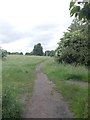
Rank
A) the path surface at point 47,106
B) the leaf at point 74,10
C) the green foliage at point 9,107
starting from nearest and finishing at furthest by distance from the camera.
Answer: the leaf at point 74,10 < the green foliage at point 9,107 < the path surface at point 47,106

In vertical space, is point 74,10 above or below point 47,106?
above

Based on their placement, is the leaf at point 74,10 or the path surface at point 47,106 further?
the path surface at point 47,106

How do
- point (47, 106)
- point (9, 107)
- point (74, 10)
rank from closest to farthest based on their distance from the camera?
point (74, 10)
point (9, 107)
point (47, 106)

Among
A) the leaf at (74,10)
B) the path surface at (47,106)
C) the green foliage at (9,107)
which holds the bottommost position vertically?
the path surface at (47,106)

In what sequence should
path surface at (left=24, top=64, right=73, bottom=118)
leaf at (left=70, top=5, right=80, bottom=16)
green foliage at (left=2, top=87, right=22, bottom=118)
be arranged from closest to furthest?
leaf at (left=70, top=5, right=80, bottom=16) < green foliage at (left=2, top=87, right=22, bottom=118) < path surface at (left=24, top=64, right=73, bottom=118)

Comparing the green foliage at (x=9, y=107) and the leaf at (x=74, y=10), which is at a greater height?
the leaf at (x=74, y=10)

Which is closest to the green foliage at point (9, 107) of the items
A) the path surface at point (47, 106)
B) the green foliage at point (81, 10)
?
the path surface at point (47, 106)

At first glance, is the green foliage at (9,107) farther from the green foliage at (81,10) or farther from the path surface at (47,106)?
the green foliage at (81,10)

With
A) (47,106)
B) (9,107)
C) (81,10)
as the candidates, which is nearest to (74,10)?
(81,10)

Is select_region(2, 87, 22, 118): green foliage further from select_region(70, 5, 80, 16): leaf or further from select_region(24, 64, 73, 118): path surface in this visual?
select_region(70, 5, 80, 16): leaf

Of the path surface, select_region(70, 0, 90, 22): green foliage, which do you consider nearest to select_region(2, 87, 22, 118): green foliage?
the path surface

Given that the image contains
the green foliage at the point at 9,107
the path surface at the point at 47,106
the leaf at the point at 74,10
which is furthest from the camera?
the path surface at the point at 47,106

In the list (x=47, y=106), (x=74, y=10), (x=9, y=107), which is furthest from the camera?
(x=47, y=106)

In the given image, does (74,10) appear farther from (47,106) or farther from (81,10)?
(47,106)
